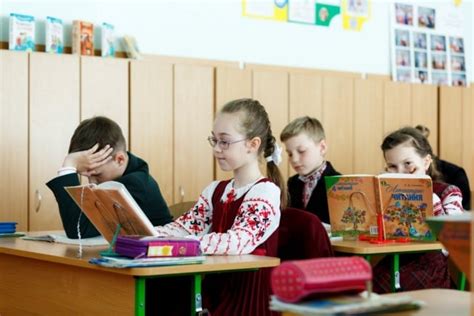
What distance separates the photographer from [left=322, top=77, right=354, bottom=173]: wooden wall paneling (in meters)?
5.84

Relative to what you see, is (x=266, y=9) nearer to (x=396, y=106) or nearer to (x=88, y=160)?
(x=396, y=106)

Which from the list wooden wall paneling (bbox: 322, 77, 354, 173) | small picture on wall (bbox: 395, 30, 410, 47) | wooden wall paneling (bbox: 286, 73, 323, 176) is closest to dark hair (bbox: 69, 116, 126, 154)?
wooden wall paneling (bbox: 286, 73, 323, 176)

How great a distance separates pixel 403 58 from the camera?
659 cm

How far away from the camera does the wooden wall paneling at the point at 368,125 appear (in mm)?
5988

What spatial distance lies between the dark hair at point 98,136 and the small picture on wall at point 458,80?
4029 millimetres

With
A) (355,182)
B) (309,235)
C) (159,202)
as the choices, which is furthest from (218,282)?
(355,182)

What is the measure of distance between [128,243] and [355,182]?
4.45ft

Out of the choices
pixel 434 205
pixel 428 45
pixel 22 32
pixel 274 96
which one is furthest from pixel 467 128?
pixel 22 32

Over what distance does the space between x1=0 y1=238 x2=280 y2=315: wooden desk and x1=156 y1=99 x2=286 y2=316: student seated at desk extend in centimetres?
15

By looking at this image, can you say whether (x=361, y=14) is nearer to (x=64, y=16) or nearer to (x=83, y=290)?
(x=64, y=16)

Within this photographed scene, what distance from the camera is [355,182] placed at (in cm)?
354

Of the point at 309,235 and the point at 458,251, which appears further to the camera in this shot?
the point at 309,235

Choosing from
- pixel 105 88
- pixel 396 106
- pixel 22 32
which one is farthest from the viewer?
pixel 396 106

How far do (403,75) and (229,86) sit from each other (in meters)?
1.78
